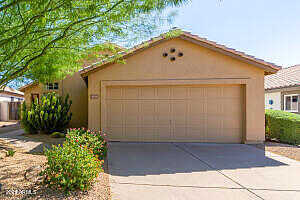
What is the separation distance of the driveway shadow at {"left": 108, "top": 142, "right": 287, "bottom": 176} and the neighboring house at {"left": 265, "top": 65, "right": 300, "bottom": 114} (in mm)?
7400

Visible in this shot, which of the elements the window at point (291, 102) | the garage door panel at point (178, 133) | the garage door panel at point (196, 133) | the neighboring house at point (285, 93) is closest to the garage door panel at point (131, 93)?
A: the garage door panel at point (178, 133)

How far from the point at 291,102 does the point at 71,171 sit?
14572 mm

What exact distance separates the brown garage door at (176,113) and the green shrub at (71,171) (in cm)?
497

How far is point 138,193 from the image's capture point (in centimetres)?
371

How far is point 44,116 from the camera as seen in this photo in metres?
9.62

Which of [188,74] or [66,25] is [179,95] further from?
[66,25]

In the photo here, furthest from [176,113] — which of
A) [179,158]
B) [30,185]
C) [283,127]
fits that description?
[30,185]

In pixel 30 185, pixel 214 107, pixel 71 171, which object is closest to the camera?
pixel 71 171

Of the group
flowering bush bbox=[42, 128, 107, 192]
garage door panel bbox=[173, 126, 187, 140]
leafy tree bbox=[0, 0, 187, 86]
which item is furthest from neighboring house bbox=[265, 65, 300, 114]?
flowering bush bbox=[42, 128, 107, 192]

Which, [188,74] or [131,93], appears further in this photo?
[131,93]

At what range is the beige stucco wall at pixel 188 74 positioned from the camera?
27.3ft

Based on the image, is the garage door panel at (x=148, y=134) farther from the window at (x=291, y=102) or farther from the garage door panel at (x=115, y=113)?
the window at (x=291, y=102)

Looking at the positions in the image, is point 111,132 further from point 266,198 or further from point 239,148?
point 266,198

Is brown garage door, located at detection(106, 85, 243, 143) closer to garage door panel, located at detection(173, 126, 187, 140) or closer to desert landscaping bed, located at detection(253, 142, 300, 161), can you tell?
garage door panel, located at detection(173, 126, 187, 140)
